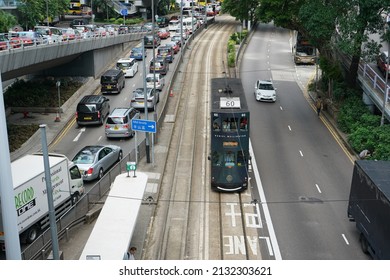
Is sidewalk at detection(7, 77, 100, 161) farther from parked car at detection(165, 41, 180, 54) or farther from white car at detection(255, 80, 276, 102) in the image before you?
parked car at detection(165, 41, 180, 54)

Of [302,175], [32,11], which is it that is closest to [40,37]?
[302,175]

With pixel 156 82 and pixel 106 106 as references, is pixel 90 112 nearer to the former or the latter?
pixel 106 106

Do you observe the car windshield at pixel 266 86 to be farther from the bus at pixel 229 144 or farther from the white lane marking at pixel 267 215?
the bus at pixel 229 144

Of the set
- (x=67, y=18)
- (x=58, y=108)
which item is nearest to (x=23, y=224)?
(x=58, y=108)

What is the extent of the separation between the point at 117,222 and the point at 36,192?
3.51 metres

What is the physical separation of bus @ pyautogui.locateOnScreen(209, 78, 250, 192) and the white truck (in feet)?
21.8

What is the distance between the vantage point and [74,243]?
64.5 feet

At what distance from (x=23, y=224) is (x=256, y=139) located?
58.9 feet

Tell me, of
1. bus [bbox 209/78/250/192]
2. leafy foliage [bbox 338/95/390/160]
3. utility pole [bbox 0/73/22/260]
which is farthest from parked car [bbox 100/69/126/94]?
utility pole [bbox 0/73/22/260]

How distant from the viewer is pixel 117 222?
1758 centimetres

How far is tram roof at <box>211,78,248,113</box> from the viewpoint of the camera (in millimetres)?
23750

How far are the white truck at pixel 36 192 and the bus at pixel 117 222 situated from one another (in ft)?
7.48

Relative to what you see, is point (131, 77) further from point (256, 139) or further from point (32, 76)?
point (256, 139)

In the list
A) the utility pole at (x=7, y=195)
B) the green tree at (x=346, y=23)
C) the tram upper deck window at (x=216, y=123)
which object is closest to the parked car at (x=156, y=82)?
the green tree at (x=346, y=23)
